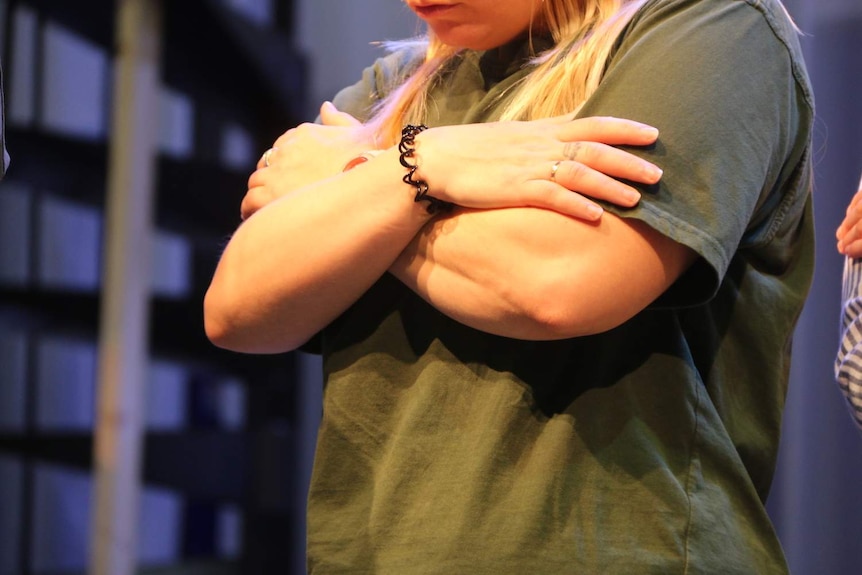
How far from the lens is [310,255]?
103 cm

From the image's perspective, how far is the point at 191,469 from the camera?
3158mm

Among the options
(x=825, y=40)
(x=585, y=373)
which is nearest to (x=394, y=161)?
(x=585, y=373)

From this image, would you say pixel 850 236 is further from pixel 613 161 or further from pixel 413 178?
pixel 413 178

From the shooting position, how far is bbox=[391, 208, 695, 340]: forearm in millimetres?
911

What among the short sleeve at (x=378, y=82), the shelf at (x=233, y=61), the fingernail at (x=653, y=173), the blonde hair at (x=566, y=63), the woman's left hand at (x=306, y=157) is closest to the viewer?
the fingernail at (x=653, y=173)

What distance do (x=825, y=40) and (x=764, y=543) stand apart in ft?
5.77

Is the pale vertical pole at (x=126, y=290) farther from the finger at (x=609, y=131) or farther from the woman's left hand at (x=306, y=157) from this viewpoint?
the finger at (x=609, y=131)

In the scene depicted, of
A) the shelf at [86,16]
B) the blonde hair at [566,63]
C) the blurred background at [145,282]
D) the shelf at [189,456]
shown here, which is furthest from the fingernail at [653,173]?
the shelf at [86,16]

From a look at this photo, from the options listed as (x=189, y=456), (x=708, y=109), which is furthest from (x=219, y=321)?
(x=189, y=456)

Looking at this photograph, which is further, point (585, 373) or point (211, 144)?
point (211, 144)

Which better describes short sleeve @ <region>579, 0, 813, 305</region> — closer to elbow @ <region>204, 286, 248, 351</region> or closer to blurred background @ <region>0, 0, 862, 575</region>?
elbow @ <region>204, 286, 248, 351</region>

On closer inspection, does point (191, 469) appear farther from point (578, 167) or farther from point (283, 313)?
point (578, 167)

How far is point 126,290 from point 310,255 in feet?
7.12

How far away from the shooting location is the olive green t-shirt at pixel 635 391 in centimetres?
94
